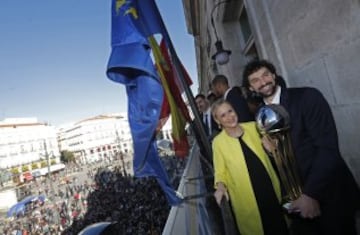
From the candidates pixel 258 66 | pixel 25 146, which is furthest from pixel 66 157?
pixel 258 66

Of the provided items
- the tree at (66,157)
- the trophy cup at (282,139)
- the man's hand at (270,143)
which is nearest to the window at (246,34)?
the man's hand at (270,143)

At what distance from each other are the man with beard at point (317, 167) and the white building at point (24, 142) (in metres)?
84.0

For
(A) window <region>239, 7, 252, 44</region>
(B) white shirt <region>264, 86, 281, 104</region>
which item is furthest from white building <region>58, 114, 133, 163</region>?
(B) white shirt <region>264, 86, 281, 104</region>

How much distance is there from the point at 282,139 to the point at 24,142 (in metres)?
105

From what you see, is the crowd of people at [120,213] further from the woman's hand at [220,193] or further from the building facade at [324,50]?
the woman's hand at [220,193]

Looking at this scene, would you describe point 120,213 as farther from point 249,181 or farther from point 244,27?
point 249,181

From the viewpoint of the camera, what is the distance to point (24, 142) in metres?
91.4

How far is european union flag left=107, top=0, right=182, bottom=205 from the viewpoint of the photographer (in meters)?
2.65

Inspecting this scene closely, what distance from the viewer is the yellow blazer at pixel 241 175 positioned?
1986mm

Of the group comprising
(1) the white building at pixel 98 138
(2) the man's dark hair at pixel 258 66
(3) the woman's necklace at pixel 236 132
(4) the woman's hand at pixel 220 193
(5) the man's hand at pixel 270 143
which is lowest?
(4) the woman's hand at pixel 220 193

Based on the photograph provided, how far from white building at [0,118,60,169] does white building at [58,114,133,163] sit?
1408cm

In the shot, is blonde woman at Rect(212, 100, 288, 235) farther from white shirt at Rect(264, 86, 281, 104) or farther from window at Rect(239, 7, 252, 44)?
window at Rect(239, 7, 252, 44)

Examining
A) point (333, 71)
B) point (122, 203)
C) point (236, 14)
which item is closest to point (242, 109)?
point (333, 71)

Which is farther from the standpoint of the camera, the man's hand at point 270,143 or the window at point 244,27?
the window at point 244,27
